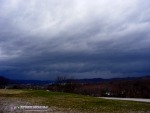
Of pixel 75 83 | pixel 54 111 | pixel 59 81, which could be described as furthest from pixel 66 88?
pixel 54 111

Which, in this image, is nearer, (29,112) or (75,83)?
(29,112)

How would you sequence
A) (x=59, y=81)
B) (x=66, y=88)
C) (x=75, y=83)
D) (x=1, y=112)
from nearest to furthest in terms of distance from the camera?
(x=1, y=112) < (x=66, y=88) < (x=75, y=83) < (x=59, y=81)

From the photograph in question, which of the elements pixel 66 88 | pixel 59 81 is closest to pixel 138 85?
pixel 66 88

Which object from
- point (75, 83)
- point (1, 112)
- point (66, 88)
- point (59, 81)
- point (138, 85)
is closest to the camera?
point (1, 112)

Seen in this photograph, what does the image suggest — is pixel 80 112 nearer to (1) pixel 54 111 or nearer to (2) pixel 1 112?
(1) pixel 54 111

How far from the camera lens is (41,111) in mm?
25312

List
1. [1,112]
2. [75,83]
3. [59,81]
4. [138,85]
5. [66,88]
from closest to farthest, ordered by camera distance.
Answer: [1,112]
[138,85]
[66,88]
[75,83]
[59,81]

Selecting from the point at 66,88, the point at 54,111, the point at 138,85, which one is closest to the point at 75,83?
the point at 66,88

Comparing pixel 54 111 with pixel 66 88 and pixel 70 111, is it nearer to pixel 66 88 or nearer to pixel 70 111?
pixel 70 111

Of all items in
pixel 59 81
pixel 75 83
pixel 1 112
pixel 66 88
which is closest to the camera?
pixel 1 112

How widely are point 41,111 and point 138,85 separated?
73.0 m

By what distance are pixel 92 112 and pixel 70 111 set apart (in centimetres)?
198

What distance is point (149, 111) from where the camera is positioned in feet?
84.0

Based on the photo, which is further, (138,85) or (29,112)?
(138,85)
